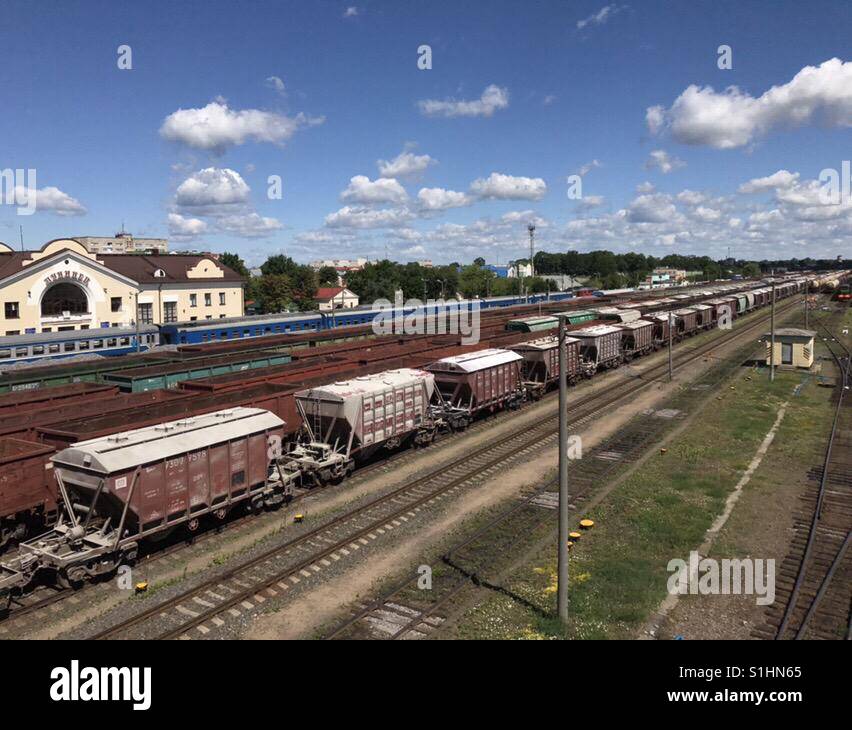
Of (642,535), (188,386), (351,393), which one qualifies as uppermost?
(351,393)

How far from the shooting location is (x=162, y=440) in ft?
56.4

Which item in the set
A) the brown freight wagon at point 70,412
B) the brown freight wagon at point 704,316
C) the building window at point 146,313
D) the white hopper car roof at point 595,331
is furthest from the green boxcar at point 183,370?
the brown freight wagon at point 704,316

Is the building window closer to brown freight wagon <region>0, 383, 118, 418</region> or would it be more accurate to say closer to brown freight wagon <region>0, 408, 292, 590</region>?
brown freight wagon <region>0, 383, 118, 418</region>

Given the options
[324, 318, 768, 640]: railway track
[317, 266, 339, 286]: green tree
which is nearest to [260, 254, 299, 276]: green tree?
[317, 266, 339, 286]: green tree

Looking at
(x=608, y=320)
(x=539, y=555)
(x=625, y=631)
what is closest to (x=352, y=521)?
(x=539, y=555)

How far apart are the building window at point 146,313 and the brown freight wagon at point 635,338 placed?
5347 cm

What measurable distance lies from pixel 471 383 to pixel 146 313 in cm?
5582

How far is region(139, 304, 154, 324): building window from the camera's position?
2808 inches

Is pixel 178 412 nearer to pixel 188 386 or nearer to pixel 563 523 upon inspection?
pixel 188 386

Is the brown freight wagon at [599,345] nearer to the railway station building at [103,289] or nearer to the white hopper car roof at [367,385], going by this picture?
the white hopper car roof at [367,385]

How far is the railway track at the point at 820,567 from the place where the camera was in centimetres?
1356

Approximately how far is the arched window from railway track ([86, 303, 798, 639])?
5463cm

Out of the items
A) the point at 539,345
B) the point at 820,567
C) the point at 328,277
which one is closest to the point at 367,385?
the point at 539,345
